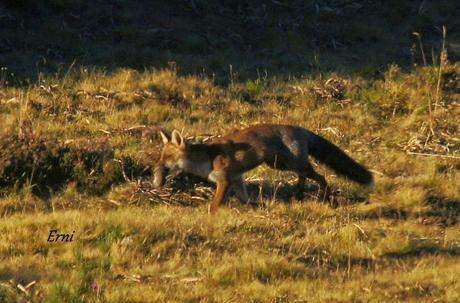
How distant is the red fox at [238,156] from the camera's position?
412 inches

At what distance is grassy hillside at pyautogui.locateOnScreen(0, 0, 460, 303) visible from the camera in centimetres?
777

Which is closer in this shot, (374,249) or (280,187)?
(374,249)

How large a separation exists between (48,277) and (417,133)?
840 cm

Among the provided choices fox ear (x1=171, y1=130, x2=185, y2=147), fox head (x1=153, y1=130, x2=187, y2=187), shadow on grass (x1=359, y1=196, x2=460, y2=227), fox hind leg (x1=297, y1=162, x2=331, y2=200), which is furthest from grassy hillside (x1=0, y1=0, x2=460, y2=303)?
fox ear (x1=171, y1=130, x2=185, y2=147)

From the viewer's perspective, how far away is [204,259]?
8.14 m

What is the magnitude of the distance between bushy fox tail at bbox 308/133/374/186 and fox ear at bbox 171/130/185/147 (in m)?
1.81

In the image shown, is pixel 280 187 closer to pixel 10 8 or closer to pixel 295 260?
pixel 295 260

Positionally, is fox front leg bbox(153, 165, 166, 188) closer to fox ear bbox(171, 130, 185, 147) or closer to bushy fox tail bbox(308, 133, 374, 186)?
fox ear bbox(171, 130, 185, 147)

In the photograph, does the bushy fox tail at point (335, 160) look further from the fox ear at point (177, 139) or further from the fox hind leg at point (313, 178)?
the fox ear at point (177, 139)

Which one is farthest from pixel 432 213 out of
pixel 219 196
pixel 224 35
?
pixel 224 35

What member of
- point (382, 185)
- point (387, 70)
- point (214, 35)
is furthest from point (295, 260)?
point (214, 35)

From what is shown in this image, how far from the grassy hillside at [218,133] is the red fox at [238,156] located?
0.34m

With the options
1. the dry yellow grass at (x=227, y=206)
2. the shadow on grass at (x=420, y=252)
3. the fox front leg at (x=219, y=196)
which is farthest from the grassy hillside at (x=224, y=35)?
the shadow on grass at (x=420, y=252)

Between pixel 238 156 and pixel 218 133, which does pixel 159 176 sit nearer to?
pixel 238 156
